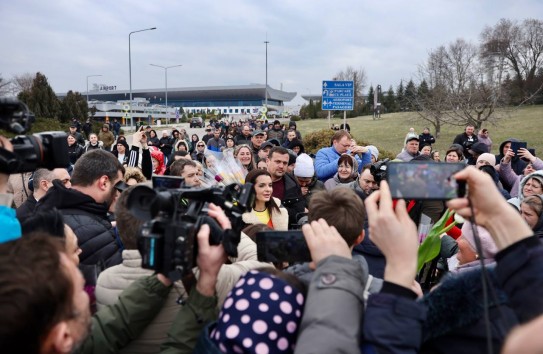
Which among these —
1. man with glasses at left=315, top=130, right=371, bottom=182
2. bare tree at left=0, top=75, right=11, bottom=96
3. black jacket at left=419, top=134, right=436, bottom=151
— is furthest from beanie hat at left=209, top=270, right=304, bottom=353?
bare tree at left=0, top=75, right=11, bottom=96

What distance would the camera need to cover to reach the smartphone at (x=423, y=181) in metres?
1.48

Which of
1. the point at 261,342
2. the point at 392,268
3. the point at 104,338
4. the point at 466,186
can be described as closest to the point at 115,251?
the point at 104,338

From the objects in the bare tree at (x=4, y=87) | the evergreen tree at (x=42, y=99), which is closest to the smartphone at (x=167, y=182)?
the evergreen tree at (x=42, y=99)

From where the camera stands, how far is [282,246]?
1.86m

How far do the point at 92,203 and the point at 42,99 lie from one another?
3671cm

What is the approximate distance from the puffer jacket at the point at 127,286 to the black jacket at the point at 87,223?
65cm

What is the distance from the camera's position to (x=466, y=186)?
4.78ft

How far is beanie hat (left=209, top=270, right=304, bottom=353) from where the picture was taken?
1414 millimetres

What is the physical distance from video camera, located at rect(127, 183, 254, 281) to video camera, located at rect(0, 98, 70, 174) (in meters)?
0.55

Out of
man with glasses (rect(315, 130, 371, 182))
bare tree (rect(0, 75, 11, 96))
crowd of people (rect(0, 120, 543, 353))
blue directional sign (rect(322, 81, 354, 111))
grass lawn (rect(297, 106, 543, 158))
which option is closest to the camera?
crowd of people (rect(0, 120, 543, 353))

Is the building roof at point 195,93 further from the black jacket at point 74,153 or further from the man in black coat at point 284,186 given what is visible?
the man in black coat at point 284,186

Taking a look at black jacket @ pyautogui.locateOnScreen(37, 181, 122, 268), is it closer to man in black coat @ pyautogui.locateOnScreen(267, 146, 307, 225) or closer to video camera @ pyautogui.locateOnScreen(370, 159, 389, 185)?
video camera @ pyautogui.locateOnScreen(370, 159, 389, 185)

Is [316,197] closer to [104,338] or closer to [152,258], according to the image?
[152,258]

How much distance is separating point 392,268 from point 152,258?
870 millimetres
